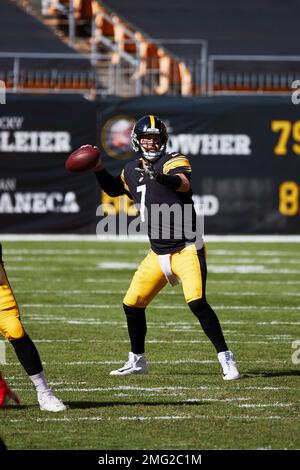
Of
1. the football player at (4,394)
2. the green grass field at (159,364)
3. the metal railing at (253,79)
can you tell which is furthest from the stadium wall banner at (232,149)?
the football player at (4,394)

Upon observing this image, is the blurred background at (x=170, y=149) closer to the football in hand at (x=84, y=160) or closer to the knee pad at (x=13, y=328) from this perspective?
the football in hand at (x=84, y=160)

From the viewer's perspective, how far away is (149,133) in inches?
268

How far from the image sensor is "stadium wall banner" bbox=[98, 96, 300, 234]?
1781 centimetres

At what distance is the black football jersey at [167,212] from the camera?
7.00 metres

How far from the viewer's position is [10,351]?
7980 mm

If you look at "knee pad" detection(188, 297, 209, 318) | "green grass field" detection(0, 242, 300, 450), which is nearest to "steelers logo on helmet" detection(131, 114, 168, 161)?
"knee pad" detection(188, 297, 209, 318)

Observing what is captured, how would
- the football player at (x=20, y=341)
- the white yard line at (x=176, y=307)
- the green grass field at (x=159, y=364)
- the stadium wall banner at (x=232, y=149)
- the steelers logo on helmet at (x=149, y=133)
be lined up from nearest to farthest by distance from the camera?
the green grass field at (x=159, y=364), the football player at (x=20, y=341), the steelers logo on helmet at (x=149, y=133), the white yard line at (x=176, y=307), the stadium wall banner at (x=232, y=149)

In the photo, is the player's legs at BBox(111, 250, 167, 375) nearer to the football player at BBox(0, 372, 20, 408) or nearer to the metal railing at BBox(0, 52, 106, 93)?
the football player at BBox(0, 372, 20, 408)

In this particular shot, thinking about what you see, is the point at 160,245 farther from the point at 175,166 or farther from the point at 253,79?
the point at 253,79

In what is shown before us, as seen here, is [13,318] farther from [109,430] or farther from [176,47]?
[176,47]

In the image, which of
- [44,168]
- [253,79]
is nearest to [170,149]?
[44,168]

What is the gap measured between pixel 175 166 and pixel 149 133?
0.27 metres

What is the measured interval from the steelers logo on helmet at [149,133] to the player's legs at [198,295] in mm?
677

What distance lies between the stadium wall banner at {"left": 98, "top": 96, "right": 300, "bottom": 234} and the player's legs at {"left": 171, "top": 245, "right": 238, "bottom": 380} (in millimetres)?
10835
